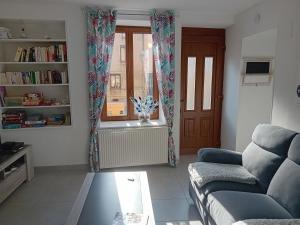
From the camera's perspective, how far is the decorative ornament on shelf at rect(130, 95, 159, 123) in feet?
12.4

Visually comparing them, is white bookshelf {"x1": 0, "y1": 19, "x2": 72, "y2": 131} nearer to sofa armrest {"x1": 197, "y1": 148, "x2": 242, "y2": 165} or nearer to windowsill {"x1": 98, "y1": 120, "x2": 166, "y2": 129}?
windowsill {"x1": 98, "y1": 120, "x2": 166, "y2": 129}

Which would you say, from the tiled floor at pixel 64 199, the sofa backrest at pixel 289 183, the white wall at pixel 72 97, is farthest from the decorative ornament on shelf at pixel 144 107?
the sofa backrest at pixel 289 183

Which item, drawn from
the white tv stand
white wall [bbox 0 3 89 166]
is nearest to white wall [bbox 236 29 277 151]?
white wall [bbox 0 3 89 166]

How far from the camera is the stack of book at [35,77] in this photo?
10.9 ft

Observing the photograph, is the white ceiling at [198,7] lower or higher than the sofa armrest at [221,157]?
higher

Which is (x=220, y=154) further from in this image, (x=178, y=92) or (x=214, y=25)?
(x=214, y=25)

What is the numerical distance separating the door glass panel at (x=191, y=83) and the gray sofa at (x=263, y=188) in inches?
68.5

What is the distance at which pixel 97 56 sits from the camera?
132 inches

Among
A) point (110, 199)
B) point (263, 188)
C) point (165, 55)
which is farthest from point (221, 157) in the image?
point (165, 55)

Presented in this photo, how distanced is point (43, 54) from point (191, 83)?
248 centimetres

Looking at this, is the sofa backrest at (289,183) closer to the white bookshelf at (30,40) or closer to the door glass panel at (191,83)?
the door glass panel at (191,83)

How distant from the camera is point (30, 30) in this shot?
3461 millimetres

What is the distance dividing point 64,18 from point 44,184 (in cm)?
236

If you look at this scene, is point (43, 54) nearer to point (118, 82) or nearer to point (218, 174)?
point (118, 82)
